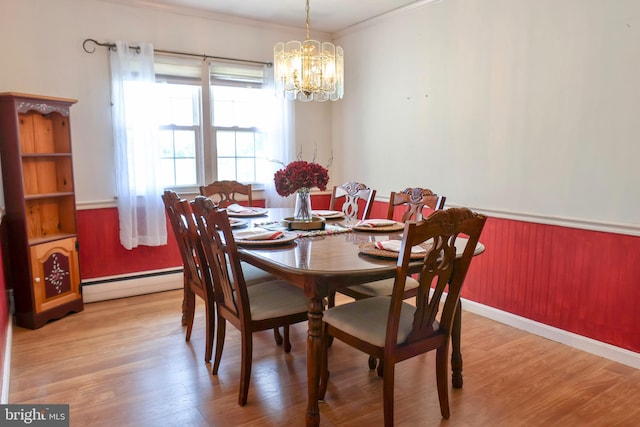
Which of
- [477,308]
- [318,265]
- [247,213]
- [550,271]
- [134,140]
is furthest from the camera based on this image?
[134,140]

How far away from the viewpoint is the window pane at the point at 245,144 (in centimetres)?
454

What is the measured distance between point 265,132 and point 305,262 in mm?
2821

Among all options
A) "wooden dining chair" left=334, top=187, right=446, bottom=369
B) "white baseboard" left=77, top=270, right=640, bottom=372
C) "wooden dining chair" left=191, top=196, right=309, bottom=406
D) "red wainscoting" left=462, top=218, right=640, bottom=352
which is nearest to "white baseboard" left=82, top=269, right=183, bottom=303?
"white baseboard" left=77, top=270, right=640, bottom=372

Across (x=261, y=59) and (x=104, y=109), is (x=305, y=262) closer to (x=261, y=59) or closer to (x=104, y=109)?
(x=104, y=109)

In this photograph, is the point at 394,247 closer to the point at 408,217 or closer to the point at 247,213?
the point at 408,217

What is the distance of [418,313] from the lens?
1964mm

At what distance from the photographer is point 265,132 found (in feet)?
15.0

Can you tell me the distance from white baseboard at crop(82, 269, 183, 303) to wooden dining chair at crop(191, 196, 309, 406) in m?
1.85

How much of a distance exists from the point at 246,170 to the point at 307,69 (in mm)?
1899

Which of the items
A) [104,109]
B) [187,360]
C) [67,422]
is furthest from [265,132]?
[67,422]

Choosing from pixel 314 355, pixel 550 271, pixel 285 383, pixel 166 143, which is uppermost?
pixel 166 143

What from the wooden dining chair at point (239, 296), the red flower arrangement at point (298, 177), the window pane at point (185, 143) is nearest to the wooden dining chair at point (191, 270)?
the wooden dining chair at point (239, 296)

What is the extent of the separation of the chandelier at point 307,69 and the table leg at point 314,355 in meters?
1.58

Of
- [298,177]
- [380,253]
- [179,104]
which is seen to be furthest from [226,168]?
[380,253]
